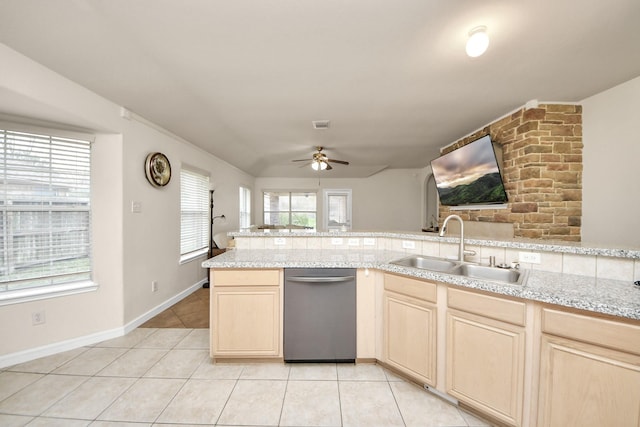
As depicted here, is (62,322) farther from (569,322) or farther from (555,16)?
(555,16)

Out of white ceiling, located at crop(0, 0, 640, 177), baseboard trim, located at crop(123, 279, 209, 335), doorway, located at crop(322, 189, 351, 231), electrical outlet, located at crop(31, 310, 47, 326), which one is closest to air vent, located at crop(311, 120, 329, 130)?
white ceiling, located at crop(0, 0, 640, 177)

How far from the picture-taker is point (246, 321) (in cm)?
191

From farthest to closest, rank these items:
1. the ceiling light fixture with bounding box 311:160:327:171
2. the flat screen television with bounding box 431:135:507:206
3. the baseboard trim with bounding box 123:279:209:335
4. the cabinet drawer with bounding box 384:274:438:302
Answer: the ceiling light fixture with bounding box 311:160:327:171 < the flat screen television with bounding box 431:135:507:206 < the baseboard trim with bounding box 123:279:209:335 < the cabinet drawer with bounding box 384:274:438:302

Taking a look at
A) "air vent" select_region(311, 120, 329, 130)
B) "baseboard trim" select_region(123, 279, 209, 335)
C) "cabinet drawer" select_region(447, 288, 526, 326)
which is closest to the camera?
"cabinet drawer" select_region(447, 288, 526, 326)

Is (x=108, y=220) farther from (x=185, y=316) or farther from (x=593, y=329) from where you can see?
(x=593, y=329)

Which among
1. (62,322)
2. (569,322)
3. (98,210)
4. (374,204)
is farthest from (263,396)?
(374,204)

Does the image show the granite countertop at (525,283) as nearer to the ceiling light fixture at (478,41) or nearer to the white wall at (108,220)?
the white wall at (108,220)

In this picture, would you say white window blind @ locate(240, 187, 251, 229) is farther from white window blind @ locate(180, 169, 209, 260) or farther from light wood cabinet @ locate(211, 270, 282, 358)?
light wood cabinet @ locate(211, 270, 282, 358)

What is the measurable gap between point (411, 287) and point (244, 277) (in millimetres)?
1255

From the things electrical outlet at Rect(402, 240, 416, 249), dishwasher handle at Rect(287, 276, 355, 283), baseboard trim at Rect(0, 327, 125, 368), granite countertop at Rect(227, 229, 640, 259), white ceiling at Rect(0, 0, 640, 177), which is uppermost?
white ceiling at Rect(0, 0, 640, 177)

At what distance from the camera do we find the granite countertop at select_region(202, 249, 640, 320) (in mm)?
1084

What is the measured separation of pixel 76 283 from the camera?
2307mm

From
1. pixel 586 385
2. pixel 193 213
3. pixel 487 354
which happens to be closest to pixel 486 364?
pixel 487 354

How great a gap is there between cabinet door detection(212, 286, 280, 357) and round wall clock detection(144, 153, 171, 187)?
5.82ft
